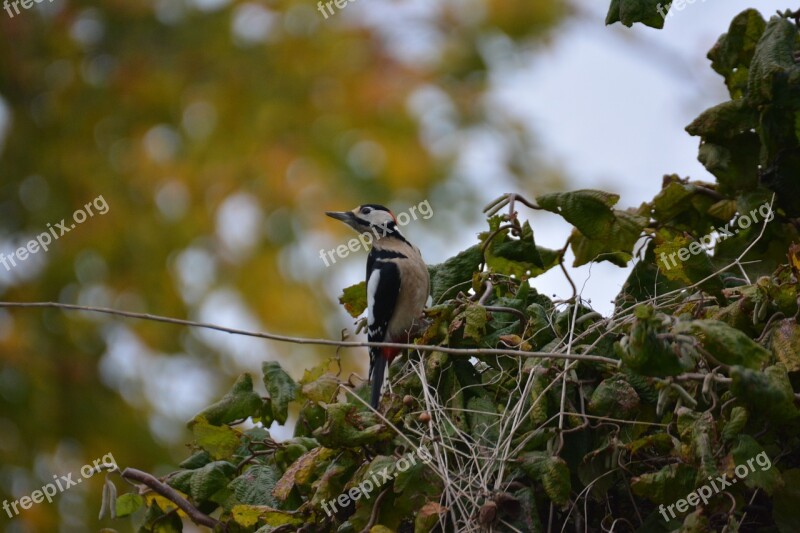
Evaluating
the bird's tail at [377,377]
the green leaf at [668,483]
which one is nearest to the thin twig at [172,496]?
the bird's tail at [377,377]

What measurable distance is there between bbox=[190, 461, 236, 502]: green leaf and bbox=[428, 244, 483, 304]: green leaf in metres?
0.82

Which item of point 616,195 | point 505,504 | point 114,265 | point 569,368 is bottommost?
point 505,504

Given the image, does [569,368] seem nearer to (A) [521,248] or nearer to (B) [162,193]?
(A) [521,248]

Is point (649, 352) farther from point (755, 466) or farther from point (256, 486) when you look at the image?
point (256, 486)

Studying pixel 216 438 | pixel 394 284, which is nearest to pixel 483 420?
pixel 216 438

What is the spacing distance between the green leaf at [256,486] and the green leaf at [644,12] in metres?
1.51

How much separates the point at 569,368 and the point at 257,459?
98 cm

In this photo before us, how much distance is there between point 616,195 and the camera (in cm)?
254

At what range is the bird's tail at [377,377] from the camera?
271cm

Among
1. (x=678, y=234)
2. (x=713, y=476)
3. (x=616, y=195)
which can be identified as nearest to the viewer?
(x=713, y=476)

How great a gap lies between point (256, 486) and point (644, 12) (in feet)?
5.19

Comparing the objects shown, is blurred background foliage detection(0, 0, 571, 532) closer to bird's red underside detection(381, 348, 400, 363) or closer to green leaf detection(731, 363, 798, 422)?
bird's red underside detection(381, 348, 400, 363)

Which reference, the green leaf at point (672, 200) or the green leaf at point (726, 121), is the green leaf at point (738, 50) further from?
the green leaf at point (672, 200)

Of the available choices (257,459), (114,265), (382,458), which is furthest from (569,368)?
(114,265)
